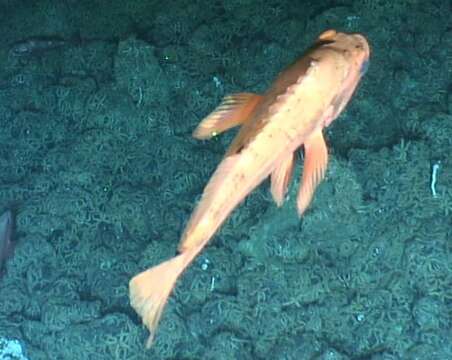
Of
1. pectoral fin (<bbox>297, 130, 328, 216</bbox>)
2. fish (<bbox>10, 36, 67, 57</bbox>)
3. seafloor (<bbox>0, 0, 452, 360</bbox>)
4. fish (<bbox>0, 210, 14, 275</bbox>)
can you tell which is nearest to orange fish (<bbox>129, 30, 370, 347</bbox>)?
pectoral fin (<bbox>297, 130, 328, 216</bbox>)

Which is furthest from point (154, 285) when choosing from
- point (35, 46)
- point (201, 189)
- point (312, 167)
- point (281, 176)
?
point (35, 46)

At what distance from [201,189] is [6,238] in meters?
0.76

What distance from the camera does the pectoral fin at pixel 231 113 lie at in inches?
90.7

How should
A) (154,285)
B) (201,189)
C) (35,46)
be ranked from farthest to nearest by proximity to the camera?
(35,46)
(201,189)
(154,285)

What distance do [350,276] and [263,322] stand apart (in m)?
0.35

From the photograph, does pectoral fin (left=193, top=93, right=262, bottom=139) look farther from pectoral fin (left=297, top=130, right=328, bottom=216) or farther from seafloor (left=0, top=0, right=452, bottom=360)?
seafloor (left=0, top=0, right=452, bottom=360)

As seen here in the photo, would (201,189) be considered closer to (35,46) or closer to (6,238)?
(6,238)

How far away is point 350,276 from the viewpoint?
3197 mm

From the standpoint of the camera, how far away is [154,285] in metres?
2.14

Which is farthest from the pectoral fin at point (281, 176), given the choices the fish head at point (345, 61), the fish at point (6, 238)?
the fish at point (6, 238)

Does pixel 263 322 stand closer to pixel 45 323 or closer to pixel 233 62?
pixel 45 323

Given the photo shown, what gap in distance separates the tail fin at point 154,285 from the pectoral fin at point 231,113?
353 mm

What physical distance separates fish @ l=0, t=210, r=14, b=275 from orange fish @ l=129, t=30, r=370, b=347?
1.33 m

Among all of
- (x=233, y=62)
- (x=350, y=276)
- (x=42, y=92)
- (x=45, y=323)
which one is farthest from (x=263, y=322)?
(x=42, y=92)
